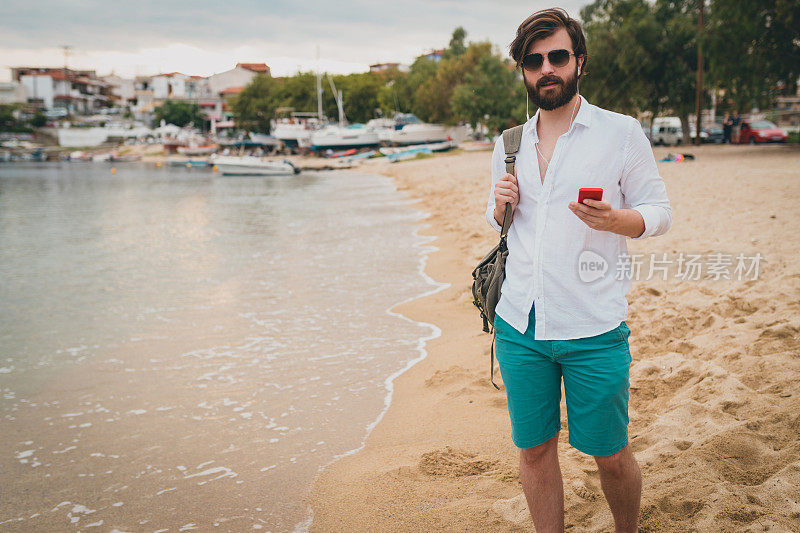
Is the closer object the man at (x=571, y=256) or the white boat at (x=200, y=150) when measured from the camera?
the man at (x=571, y=256)

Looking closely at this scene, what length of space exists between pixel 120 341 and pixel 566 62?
22.3 ft

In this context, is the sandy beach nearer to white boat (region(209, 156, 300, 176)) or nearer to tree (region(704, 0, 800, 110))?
tree (region(704, 0, 800, 110))

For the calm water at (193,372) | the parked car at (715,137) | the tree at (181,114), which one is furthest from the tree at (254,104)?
the calm water at (193,372)

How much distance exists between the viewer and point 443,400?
5070 mm

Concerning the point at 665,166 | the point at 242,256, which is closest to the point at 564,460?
the point at 242,256

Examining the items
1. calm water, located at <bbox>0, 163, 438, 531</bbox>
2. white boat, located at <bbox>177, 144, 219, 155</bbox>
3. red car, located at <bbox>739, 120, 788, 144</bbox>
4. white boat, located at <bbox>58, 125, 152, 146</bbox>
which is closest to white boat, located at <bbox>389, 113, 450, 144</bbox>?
white boat, located at <bbox>177, 144, 219, 155</bbox>

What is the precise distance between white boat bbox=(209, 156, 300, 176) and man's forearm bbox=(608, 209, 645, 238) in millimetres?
→ 48497

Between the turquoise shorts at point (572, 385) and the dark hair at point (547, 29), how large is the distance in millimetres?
1032

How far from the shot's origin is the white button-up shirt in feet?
7.50

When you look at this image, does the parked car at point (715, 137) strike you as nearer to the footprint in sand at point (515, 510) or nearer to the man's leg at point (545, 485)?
the footprint in sand at point (515, 510)

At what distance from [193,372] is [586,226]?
16.5 feet

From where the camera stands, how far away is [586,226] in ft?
7.59

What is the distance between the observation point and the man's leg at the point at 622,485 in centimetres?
241

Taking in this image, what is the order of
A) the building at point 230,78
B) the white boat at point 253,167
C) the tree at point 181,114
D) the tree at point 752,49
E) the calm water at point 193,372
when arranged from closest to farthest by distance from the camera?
the calm water at point 193,372, the tree at point 752,49, the white boat at point 253,167, the tree at point 181,114, the building at point 230,78
